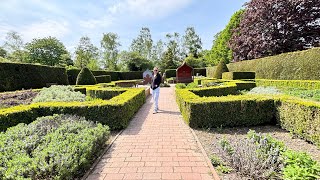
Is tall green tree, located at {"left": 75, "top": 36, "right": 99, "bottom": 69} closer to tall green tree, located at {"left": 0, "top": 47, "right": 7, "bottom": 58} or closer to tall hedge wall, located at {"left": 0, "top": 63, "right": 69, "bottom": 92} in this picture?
tall green tree, located at {"left": 0, "top": 47, "right": 7, "bottom": 58}

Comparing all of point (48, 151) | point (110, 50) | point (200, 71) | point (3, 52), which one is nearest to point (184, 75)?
point (200, 71)

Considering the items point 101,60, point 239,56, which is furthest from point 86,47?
point 239,56

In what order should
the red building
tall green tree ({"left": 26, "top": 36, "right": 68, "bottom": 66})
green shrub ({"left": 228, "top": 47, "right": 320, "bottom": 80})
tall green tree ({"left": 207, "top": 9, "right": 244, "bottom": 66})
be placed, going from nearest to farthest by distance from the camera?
green shrub ({"left": 228, "top": 47, "right": 320, "bottom": 80})
the red building
tall green tree ({"left": 207, "top": 9, "right": 244, "bottom": 66})
tall green tree ({"left": 26, "top": 36, "right": 68, "bottom": 66})

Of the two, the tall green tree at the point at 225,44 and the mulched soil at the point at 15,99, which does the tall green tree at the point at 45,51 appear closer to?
the tall green tree at the point at 225,44


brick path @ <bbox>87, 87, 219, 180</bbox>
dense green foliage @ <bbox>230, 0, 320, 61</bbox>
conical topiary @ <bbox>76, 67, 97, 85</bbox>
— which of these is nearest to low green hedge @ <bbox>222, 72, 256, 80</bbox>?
dense green foliage @ <bbox>230, 0, 320, 61</bbox>

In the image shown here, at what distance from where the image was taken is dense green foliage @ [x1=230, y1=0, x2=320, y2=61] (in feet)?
65.1

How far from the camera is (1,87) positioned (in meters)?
13.0

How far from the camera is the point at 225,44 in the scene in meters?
41.4

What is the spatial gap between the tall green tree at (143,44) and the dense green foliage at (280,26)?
32.2m

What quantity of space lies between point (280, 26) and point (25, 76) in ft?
79.8

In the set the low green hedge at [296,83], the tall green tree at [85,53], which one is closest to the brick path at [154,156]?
the low green hedge at [296,83]

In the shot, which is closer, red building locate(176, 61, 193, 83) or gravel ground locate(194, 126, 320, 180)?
gravel ground locate(194, 126, 320, 180)

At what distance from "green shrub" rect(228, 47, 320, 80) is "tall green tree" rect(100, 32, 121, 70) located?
34480 millimetres

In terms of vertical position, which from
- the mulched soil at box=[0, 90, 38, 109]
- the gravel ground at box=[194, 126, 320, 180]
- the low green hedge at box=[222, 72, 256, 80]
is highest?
the low green hedge at box=[222, 72, 256, 80]
